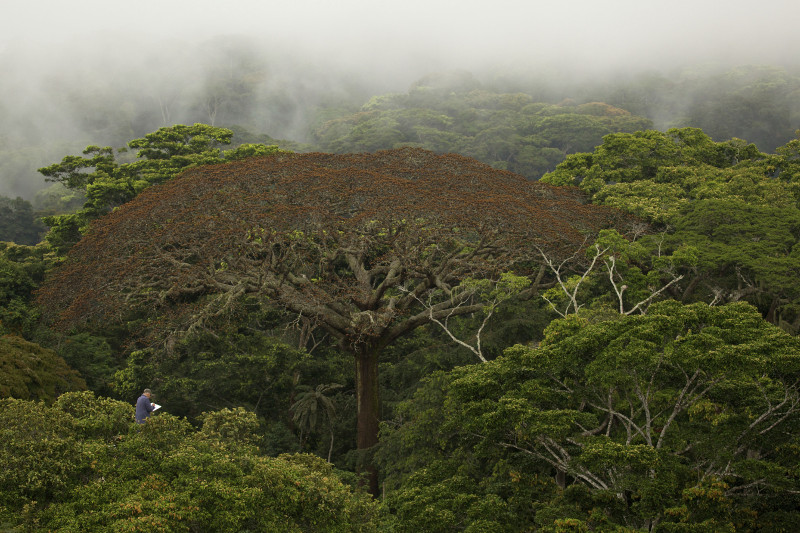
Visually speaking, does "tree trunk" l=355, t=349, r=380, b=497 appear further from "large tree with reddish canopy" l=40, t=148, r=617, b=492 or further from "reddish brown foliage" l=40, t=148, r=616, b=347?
"reddish brown foliage" l=40, t=148, r=616, b=347

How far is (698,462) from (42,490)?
8670mm

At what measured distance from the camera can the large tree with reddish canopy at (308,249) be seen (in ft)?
55.1

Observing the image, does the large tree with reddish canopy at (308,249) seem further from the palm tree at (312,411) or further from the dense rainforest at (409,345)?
the palm tree at (312,411)

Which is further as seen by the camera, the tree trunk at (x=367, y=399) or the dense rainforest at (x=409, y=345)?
the tree trunk at (x=367, y=399)

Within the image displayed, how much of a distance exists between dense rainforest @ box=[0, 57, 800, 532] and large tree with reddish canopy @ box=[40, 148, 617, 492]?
0.10 meters

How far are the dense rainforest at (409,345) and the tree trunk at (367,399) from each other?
0.07 m

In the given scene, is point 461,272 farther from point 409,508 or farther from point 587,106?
point 587,106

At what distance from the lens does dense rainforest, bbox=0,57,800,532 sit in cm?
792

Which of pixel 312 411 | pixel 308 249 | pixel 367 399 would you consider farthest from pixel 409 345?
pixel 308 249

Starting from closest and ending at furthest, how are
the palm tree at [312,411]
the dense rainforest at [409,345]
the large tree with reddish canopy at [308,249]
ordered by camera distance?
the dense rainforest at [409,345] → the large tree with reddish canopy at [308,249] → the palm tree at [312,411]

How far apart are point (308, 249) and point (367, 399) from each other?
15.7ft

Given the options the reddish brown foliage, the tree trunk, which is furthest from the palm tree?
the reddish brown foliage

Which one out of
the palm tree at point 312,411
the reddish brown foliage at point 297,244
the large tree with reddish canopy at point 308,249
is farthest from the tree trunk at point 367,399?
the palm tree at point 312,411

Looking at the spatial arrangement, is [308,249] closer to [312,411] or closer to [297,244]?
[297,244]
